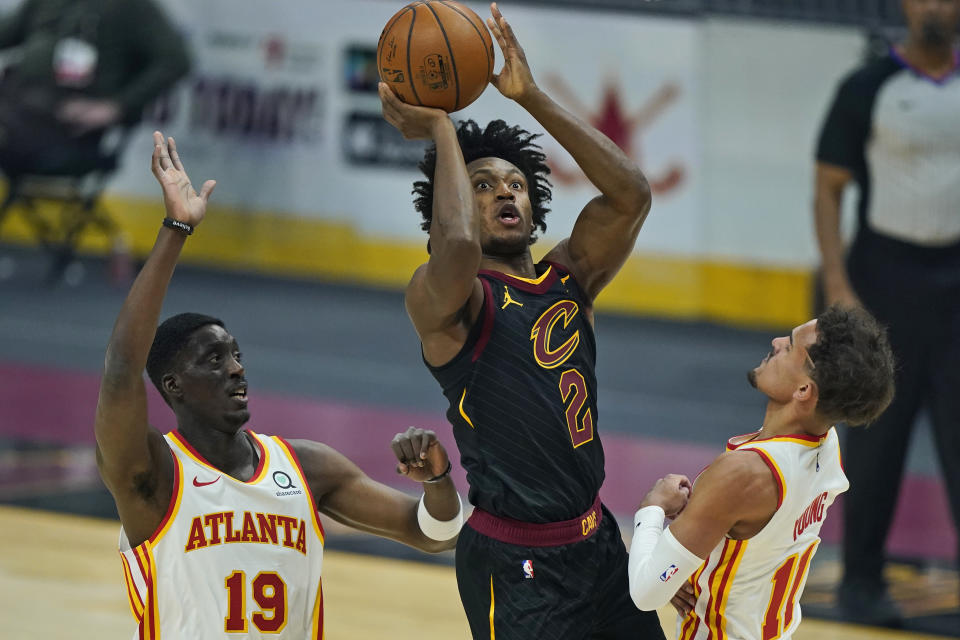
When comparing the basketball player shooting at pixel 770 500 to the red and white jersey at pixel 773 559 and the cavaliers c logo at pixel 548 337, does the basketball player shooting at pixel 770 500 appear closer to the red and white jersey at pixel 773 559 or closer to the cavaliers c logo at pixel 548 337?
the red and white jersey at pixel 773 559

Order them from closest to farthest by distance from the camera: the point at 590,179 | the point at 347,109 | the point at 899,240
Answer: the point at 590,179, the point at 899,240, the point at 347,109

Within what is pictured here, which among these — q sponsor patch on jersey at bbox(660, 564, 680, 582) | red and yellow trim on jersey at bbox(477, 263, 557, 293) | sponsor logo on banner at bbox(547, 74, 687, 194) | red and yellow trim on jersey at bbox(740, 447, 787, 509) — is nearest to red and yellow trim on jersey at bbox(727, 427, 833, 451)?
red and yellow trim on jersey at bbox(740, 447, 787, 509)

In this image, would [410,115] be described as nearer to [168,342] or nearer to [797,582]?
[168,342]

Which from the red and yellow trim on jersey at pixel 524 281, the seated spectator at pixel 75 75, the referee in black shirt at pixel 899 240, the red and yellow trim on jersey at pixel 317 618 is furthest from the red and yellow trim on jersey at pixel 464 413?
the seated spectator at pixel 75 75

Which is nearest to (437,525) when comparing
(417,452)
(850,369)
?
(417,452)

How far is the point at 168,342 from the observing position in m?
4.39

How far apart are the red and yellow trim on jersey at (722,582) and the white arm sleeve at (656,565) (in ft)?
0.46

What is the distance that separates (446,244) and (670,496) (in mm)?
947

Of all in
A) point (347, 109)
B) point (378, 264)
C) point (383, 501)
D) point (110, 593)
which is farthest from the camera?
point (378, 264)

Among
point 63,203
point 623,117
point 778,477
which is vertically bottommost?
point 63,203

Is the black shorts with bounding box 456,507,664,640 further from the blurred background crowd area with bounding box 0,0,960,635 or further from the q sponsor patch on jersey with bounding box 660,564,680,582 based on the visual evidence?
the blurred background crowd area with bounding box 0,0,960,635

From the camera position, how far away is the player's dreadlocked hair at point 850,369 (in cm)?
407

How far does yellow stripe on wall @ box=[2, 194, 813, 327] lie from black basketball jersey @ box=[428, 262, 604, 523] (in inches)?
355

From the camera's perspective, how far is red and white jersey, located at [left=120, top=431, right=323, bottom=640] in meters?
4.20
